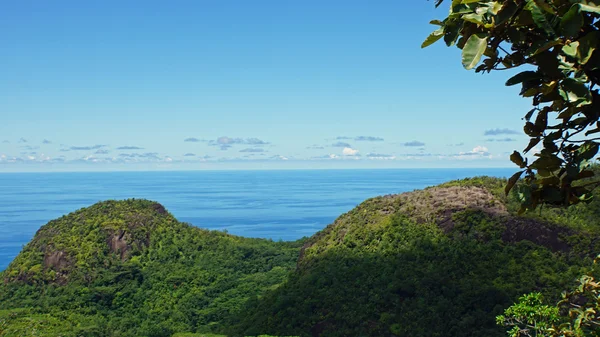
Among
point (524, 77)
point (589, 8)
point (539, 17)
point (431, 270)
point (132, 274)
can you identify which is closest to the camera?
point (589, 8)

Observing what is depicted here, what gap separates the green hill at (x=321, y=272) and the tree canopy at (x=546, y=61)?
930 inches

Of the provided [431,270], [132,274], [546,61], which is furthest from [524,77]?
[132,274]

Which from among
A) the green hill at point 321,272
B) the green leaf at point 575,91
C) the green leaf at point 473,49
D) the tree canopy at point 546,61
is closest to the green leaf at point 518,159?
the tree canopy at point 546,61

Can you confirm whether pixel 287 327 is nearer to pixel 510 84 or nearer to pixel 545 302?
pixel 545 302

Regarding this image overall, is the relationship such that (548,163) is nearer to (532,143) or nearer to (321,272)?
(532,143)

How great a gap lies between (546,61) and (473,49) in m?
0.31

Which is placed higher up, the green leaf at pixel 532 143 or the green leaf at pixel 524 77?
the green leaf at pixel 524 77

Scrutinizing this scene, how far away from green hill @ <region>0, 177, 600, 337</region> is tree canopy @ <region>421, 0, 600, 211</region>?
930 inches

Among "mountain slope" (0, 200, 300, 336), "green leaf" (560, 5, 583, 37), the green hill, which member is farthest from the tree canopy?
"mountain slope" (0, 200, 300, 336)

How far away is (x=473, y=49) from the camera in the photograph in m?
2.06

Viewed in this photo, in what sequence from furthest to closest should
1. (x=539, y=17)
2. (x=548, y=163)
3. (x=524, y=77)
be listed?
(x=548, y=163) < (x=524, y=77) < (x=539, y=17)

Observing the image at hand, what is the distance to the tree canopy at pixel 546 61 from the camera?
200 cm

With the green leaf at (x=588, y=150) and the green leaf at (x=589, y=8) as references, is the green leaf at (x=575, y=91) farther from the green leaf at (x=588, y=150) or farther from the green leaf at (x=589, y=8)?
the green leaf at (x=588, y=150)

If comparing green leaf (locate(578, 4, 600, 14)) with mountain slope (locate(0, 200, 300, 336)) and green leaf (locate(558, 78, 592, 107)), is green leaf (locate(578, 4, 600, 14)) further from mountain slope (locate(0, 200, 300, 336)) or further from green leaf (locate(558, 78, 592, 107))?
mountain slope (locate(0, 200, 300, 336))
